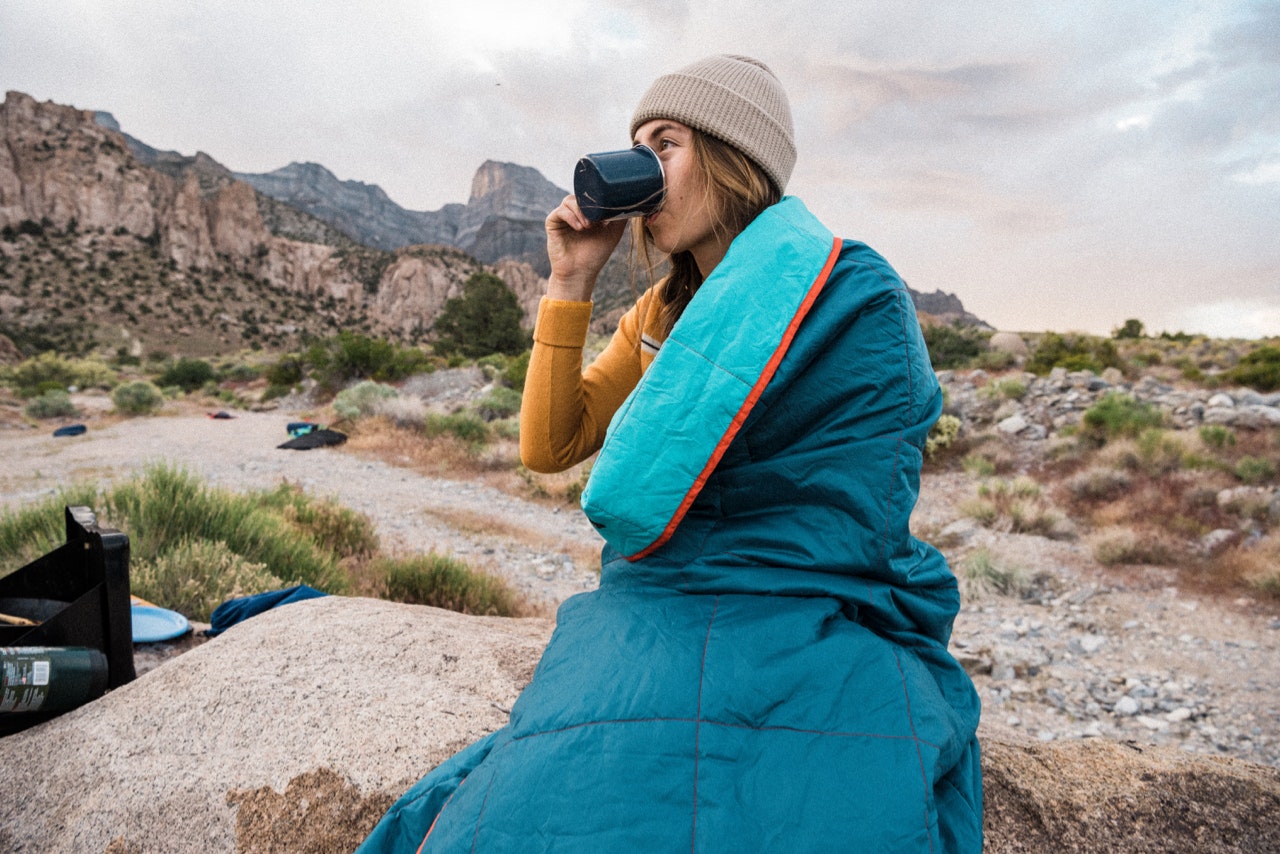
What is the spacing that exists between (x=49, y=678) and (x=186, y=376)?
27560 mm

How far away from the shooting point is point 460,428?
11641mm

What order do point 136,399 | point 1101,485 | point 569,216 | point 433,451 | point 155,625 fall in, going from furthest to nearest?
point 136,399 < point 433,451 < point 1101,485 < point 155,625 < point 569,216

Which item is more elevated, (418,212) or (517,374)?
(418,212)

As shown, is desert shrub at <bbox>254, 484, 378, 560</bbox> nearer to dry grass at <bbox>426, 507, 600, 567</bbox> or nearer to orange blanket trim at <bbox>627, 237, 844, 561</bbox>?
dry grass at <bbox>426, 507, 600, 567</bbox>

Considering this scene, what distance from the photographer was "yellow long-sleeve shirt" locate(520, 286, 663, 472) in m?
1.64

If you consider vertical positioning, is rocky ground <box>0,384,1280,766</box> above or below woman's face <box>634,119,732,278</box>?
below

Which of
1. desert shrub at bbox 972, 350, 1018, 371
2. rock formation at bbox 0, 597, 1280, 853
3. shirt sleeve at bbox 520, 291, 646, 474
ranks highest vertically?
desert shrub at bbox 972, 350, 1018, 371

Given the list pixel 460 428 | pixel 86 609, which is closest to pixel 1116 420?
pixel 460 428

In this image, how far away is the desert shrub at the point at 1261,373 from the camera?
12.6 meters

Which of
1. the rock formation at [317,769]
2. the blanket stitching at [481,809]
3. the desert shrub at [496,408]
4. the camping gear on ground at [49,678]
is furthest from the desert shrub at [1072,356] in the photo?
the camping gear on ground at [49,678]

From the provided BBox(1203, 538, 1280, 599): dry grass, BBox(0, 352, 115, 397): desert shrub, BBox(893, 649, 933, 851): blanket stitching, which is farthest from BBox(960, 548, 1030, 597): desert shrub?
BBox(0, 352, 115, 397): desert shrub

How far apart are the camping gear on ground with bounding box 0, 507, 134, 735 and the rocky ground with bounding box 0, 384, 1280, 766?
2949 millimetres

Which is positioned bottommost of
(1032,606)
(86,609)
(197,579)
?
(1032,606)

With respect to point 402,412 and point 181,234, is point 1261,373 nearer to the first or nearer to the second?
point 402,412
